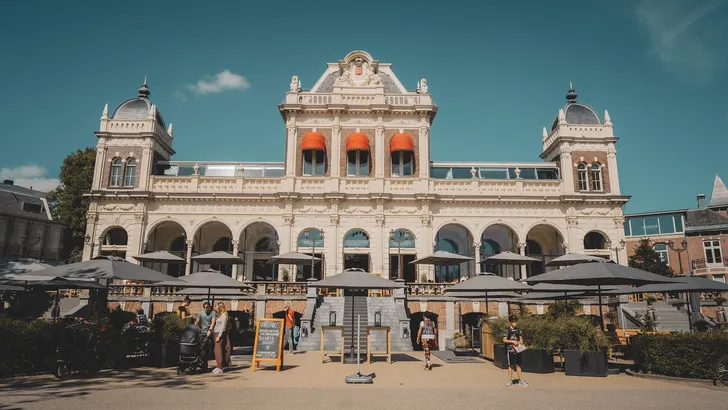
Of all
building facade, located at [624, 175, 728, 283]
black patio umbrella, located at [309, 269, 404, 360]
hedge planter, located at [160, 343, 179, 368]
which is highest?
building facade, located at [624, 175, 728, 283]

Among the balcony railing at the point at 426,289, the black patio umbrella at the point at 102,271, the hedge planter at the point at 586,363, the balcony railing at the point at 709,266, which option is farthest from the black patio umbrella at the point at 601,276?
the balcony railing at the point at 709,266

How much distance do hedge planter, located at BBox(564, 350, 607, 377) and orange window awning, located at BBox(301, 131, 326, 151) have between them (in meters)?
23.9

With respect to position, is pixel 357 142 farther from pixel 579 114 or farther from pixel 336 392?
pixel 336 392

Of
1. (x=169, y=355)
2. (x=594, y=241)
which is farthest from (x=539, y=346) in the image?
(x=594, y=241)

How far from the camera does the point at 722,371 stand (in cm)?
1138

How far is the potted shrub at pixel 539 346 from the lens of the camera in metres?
13.4

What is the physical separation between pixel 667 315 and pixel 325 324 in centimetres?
2005

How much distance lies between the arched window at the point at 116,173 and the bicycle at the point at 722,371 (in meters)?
35.3

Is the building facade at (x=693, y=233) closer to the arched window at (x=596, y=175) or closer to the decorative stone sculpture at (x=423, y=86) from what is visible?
the arched window at (x=596, y=175)

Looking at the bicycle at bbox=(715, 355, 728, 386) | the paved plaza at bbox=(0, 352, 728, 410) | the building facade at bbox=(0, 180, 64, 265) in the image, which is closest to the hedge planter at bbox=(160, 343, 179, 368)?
the paved plaza at bbox=(0, 352, 728, 410)

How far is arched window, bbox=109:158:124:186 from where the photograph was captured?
33875mm

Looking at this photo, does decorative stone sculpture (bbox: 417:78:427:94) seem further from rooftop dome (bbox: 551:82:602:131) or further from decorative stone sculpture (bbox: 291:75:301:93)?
rooftop dome (bbox: 551:82:602:131)

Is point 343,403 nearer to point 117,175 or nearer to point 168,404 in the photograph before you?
point 168,404

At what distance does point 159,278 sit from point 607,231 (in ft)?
98.2
